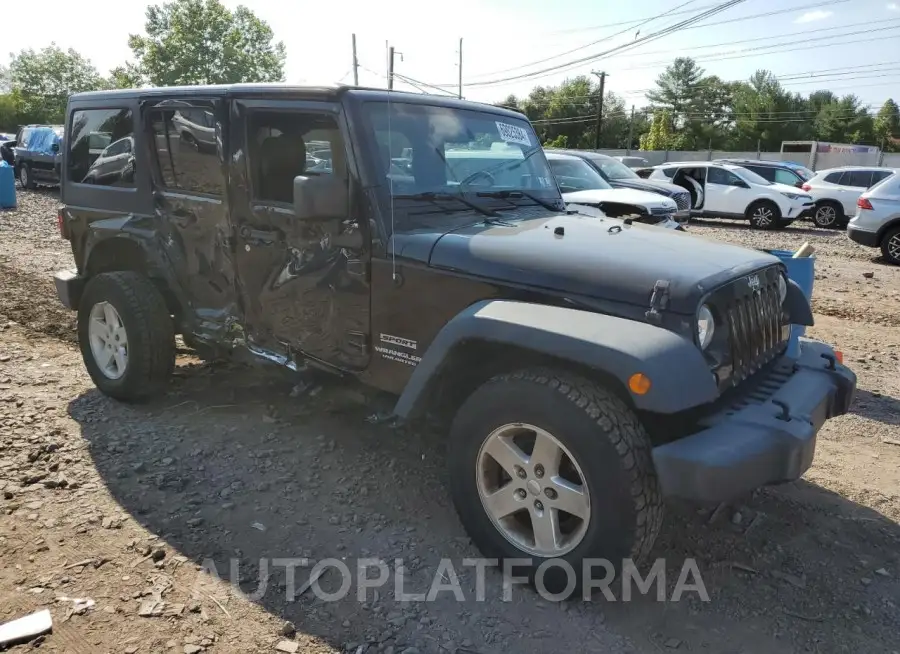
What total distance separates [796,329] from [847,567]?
1.17 meters

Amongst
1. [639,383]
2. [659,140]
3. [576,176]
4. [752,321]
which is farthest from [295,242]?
[659,140]

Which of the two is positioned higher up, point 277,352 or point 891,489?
point 277,352

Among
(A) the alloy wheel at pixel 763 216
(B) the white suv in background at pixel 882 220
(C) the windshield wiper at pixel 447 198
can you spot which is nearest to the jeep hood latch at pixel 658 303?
(C) the windshield wiper at pixel 447 198

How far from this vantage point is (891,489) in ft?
12.5

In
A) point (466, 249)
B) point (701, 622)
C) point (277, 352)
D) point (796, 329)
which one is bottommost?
point (701, 622)

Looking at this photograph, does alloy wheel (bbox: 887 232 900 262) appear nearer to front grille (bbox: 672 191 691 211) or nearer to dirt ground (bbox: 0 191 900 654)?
front grille (bbox: 672 191 691 211)

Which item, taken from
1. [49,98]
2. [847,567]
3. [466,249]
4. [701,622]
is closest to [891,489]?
[847,567]

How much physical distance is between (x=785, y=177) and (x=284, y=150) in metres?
19.1

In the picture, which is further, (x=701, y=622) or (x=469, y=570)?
(x=469, y=570)

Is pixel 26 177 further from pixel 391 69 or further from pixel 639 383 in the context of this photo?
pixel 639 383

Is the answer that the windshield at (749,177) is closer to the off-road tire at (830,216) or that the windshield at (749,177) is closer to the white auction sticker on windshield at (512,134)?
the off-road tire at (830,216)

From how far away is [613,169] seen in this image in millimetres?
14680

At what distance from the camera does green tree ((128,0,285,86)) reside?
156 feet

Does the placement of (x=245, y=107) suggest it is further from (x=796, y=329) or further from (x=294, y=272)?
(x=796, y=329)
